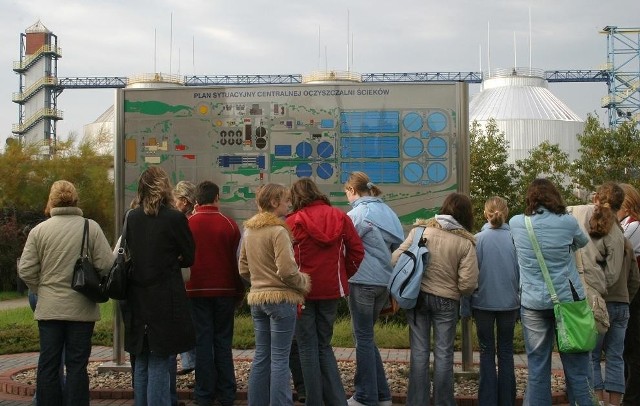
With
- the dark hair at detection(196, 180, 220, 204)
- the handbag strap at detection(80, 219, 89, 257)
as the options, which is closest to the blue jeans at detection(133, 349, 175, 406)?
the handbag strap at detection(80, 219, 89, 257)

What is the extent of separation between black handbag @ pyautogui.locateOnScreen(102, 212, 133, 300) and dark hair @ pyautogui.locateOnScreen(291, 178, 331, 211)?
4.93ft

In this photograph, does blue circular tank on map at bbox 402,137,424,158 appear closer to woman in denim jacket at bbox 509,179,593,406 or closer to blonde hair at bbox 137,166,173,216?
woman in denim jacket at bbox 509,179,593,406

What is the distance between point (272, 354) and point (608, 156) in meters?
28.5

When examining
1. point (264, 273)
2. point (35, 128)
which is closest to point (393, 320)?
point (264, 273)

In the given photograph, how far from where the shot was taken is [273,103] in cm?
970

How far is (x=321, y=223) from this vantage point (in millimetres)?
7266

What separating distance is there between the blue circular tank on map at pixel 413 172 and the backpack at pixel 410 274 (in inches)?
84.8

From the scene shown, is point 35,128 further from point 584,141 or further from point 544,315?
point 544,315

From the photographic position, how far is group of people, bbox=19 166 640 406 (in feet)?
22.2

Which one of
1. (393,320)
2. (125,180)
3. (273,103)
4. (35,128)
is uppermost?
(35,128)

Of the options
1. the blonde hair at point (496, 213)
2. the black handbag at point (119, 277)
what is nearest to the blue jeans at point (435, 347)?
the blonde hair at point (496, 213)

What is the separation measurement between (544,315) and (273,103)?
4.10 metres

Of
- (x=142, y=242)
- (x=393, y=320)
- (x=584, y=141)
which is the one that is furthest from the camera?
(x=584, y=141)

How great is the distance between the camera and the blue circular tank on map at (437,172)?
9.45m
